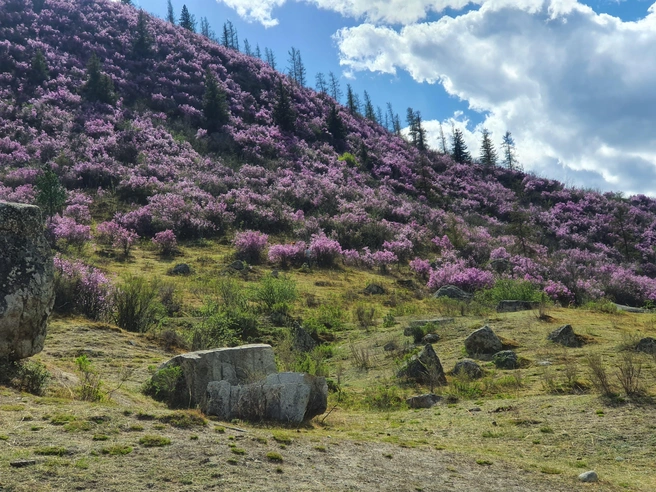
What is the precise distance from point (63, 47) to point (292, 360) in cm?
4064

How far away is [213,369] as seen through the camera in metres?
Result: 7.11

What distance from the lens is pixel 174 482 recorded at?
3891mm

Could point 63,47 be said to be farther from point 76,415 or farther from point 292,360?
point 76,415

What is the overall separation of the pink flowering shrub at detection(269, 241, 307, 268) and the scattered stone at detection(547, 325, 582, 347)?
12385 millimetres

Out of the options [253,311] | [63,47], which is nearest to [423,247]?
[253,311]

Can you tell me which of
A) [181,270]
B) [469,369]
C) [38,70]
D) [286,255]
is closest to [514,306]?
[469,369]

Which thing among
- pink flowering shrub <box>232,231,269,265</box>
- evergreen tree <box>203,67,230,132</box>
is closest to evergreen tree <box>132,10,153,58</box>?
evergreen tree <box>203,67,230,132</box>

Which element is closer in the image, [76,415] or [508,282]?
[76,415]

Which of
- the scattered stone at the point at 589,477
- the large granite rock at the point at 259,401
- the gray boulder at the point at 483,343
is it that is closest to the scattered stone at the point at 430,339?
the gray boulder at the point at 483,343

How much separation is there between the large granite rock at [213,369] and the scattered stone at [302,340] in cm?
400

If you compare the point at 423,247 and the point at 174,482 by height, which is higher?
the point at 423,247

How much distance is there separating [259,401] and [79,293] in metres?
7.20

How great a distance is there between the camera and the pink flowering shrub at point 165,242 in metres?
20.8

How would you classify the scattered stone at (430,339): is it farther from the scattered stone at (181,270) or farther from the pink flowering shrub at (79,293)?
the scattered stone at (181,270)
